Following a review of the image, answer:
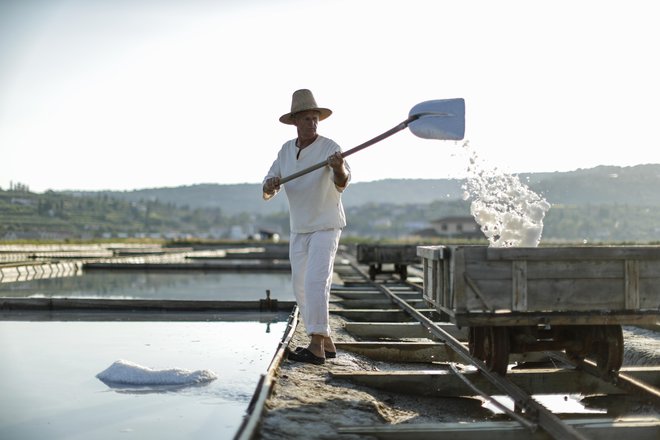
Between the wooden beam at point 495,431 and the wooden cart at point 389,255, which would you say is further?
the wooden cart at point 389,255

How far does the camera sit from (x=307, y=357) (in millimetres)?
5328

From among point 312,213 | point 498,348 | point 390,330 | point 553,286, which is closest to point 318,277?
point 312,213

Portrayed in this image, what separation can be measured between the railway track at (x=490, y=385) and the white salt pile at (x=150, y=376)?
2.53ft

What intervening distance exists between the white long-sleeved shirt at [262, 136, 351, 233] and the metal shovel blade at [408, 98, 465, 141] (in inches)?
25.6

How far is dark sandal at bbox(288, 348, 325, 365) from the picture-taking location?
532 cm

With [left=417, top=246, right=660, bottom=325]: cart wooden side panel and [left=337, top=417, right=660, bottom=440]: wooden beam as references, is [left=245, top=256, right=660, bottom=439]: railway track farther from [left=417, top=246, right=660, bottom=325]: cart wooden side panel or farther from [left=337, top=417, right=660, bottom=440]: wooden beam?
[left=417, top=246, right=660, bottom=325]: cart wooden side panel

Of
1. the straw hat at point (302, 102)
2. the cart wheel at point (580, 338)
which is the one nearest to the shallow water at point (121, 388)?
the straw hat at point (302, 102)

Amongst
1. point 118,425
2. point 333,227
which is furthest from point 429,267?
point 118,425

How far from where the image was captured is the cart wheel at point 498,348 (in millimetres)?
4688

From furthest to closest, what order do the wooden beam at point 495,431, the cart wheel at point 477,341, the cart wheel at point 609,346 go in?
the cart wheel at point 477,341
the cart wheel at point 609,346
the wooden beam at point 495,431

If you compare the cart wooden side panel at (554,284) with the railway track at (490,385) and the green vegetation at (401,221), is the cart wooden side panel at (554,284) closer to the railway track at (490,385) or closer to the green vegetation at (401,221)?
the railway track at (490,385)

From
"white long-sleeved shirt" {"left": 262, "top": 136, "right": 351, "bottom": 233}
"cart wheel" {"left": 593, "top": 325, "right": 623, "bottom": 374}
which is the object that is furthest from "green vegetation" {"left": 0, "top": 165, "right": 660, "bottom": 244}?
"cart wheel" {"left": 593, "top": 325, "right": 623, "bottom": 374}

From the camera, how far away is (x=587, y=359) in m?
5.32

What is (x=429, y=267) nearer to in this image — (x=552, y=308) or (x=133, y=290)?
(x=552, y=308)
